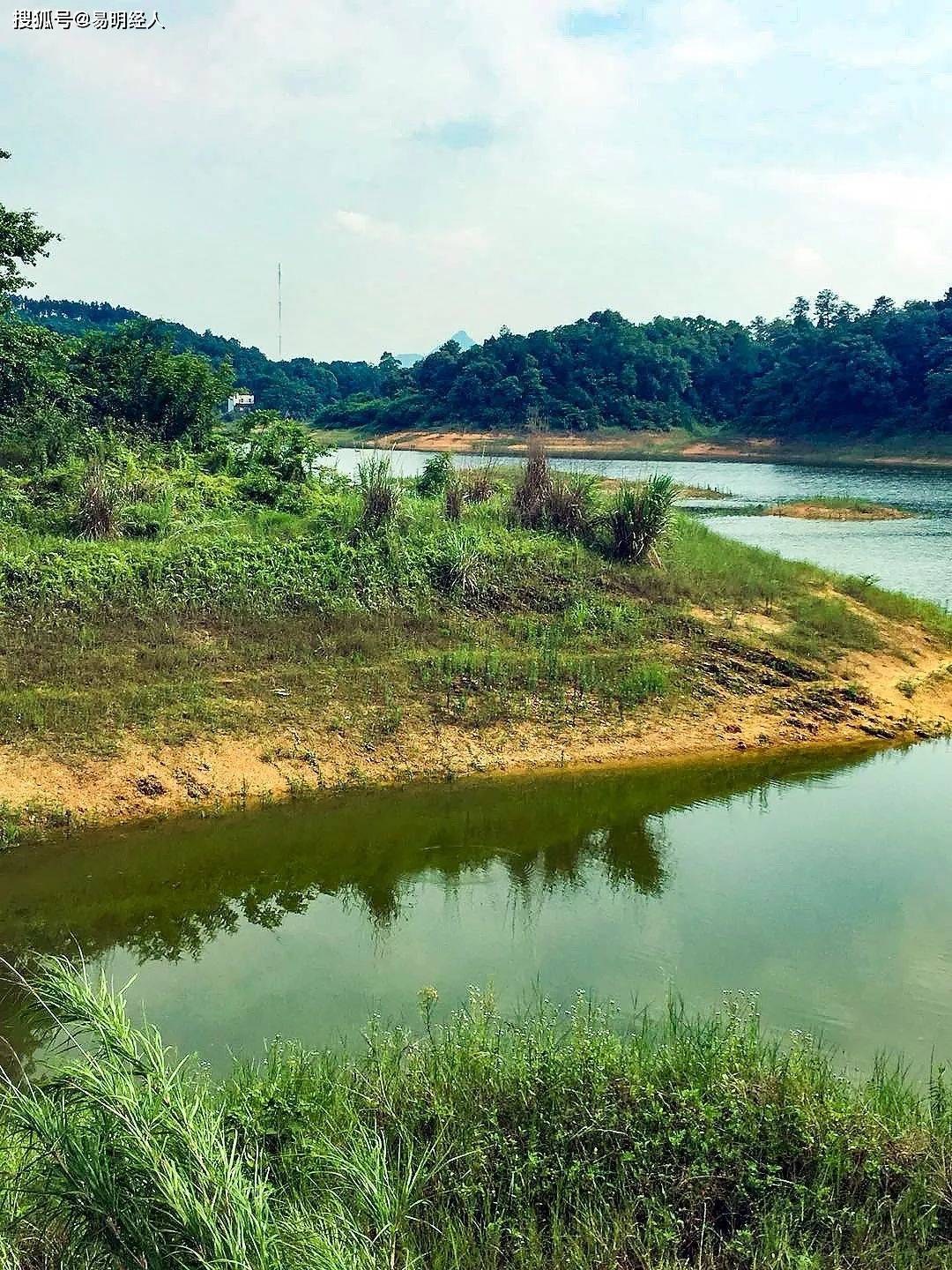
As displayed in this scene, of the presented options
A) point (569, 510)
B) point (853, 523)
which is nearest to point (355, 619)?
point (569, 510)

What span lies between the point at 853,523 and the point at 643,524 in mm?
14420

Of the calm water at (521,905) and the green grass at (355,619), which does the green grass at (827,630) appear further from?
the calm water at (521,905)

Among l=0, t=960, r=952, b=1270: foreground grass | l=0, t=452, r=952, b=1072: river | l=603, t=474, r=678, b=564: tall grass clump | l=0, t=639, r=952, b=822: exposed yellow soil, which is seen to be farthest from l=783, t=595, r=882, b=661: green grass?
l=0, t=960, r=952, b=1270: foreground grass

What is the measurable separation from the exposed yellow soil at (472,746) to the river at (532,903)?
0.32 metres

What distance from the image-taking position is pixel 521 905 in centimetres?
666

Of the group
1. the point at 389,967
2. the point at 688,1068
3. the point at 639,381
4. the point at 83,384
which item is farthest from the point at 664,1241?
the point at 639,381

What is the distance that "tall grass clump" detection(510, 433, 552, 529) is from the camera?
560 inches

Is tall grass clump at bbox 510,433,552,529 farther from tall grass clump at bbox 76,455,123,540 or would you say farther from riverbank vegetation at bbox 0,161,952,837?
tall grass clump at bbox 76,455,123,540

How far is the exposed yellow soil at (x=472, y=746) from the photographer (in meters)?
7.91

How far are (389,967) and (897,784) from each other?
565cm

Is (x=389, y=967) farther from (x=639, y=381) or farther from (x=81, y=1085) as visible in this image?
(x=639, y=381)

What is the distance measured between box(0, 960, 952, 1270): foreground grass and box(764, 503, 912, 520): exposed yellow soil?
24.2 m

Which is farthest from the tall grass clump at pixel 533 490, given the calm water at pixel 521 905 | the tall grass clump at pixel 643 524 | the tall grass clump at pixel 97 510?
the calm water at pixel 521 905

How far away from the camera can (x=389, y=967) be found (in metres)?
5.76
